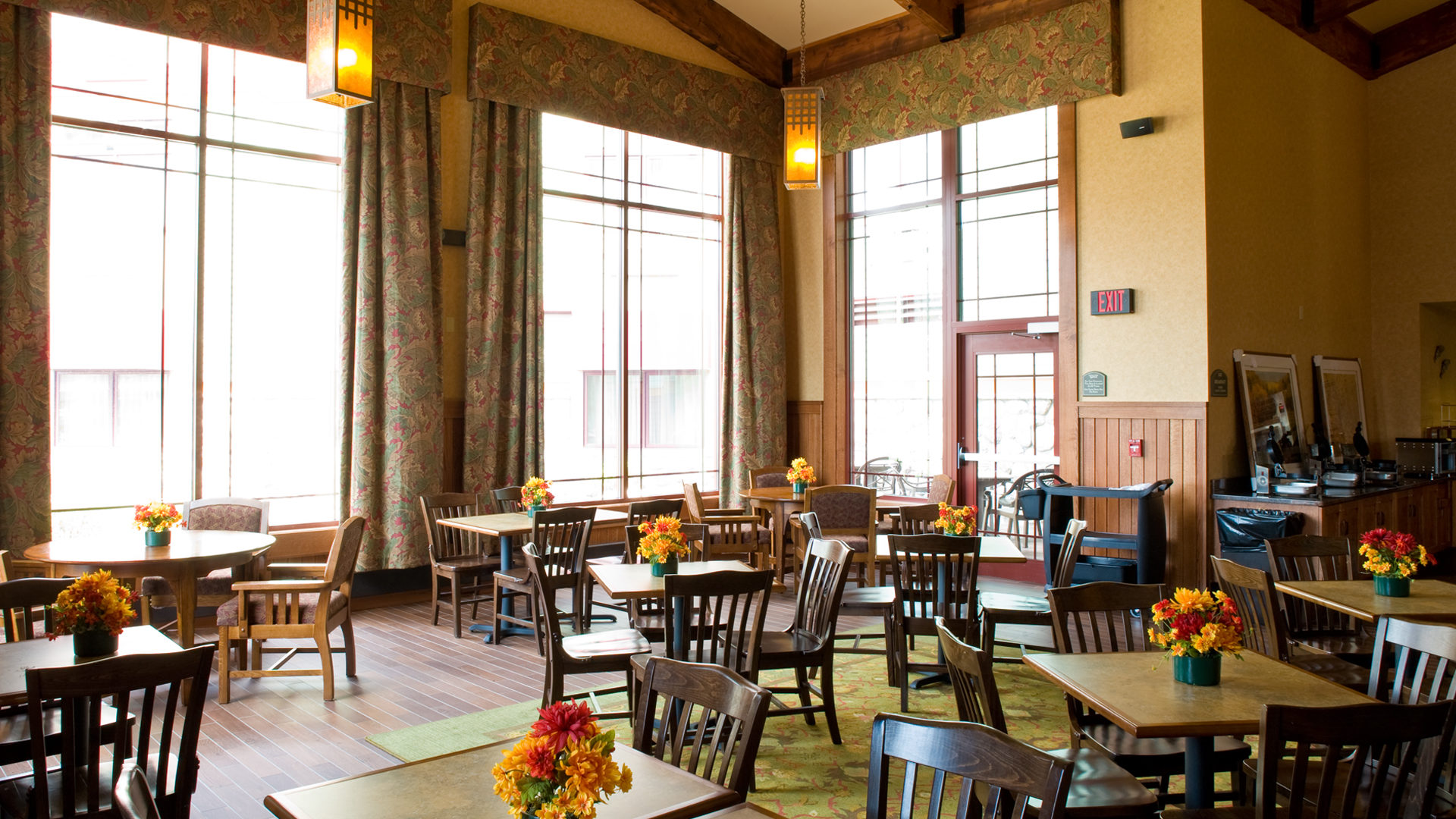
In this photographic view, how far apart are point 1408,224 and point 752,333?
21.4 ft

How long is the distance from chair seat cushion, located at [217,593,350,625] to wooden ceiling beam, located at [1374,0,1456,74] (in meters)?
10.7

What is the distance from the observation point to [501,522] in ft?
22.0

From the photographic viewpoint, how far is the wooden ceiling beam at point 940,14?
333 inches

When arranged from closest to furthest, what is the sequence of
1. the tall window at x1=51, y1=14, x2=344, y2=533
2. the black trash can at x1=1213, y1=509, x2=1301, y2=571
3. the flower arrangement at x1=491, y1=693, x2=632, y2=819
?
1. the flower arrangement at x1=491, y1=693, x2=632, y2=819
2. the tall window at x1=51, y1=14, x2=344, y2=533
3. the black trash can at x1=1213, y1=509, x2=1301, y2=571

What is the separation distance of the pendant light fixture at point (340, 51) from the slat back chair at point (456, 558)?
3.33 metres

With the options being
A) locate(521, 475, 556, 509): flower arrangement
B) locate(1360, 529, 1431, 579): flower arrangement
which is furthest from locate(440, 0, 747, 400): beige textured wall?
locate(1360, 529, 1431, 579): flower arrangement

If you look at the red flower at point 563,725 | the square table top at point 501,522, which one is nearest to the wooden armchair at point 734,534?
the square table top at point 501,522

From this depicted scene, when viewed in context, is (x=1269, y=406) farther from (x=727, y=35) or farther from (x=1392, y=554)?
(x=727, y=35)

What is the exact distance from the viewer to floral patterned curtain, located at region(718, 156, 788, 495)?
991 centimetres

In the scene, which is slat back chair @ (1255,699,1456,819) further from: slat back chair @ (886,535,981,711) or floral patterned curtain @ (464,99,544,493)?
floral patterned curtain @ (464,99,544,493)

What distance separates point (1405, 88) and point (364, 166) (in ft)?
32.0

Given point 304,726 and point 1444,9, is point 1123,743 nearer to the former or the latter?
point 304,726

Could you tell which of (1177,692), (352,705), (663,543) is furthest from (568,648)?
(1177,692)

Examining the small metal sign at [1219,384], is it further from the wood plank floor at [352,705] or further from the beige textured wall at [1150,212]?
the wood plank floor at [352,705]
